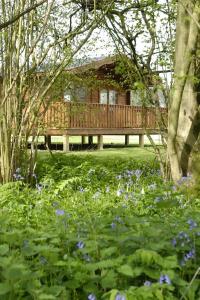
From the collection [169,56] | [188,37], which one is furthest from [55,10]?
[188,37]

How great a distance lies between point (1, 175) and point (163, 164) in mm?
2513

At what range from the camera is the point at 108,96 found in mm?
28172

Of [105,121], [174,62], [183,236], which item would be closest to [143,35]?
[174,62]

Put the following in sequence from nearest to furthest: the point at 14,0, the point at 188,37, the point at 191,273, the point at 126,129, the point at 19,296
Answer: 1. the point at 19,296
2. the point at 191,273
3. the point at 188,37
4. the point at 14,0
5. the point at 126,129

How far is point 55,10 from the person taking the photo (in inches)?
381

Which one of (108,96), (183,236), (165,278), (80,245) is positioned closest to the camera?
(165,278)

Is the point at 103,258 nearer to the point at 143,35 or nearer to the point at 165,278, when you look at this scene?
the point at 165,278

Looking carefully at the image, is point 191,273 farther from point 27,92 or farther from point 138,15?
point 138,15

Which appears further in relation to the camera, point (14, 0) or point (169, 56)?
point (169, 56)

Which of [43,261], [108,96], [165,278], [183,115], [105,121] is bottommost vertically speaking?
[105,121]

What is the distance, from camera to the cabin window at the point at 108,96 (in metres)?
28.0

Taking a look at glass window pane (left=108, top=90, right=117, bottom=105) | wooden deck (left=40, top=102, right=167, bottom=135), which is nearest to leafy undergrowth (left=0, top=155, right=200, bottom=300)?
wooden deck (left=40, top=102, right=167, bottom=135)

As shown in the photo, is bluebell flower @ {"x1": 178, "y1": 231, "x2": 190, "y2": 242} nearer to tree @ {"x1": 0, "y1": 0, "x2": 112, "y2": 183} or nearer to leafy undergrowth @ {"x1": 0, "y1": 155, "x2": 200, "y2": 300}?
leafy undergrowth @ {"x1": 0, "y1": 155, "x2": 200, "y2": 300}

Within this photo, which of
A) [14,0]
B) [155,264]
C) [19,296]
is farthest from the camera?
[14,0]
